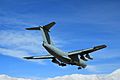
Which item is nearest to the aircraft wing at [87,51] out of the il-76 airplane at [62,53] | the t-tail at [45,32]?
the il-76 airplane at [62,53]

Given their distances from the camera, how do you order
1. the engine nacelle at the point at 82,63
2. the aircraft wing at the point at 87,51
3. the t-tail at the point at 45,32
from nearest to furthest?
the aircraft wing at the point at 87,51 < the t-tail at the point at 45,32 < the engine nacelle at the point at 82,63

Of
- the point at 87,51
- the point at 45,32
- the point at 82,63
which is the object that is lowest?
the point at 82,63

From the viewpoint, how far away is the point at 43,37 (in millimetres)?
90188

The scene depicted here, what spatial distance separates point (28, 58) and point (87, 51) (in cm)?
2391

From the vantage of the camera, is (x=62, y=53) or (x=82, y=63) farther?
(x=82, y=63)

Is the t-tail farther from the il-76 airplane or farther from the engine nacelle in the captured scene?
the engine nacelle

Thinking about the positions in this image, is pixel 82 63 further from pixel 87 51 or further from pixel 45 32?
pixel 45 32

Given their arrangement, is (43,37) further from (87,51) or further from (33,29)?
(87,51)

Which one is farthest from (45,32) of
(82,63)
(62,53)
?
(82,63)

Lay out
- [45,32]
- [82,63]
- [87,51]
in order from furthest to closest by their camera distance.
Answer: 1. [82,63]
2. [45,32]
3. [87,51]

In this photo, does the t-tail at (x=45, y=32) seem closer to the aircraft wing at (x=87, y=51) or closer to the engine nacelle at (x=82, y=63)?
the aircraft wing at (x=87, y=51)

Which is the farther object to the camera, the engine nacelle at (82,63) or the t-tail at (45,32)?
the engine nacelle at (82,63)

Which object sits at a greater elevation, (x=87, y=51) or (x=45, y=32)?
(x=45, y=32)

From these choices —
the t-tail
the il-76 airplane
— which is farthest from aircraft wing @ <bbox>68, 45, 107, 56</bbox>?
the t-tail
